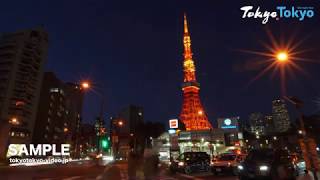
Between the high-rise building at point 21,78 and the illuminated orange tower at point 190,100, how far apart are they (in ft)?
152

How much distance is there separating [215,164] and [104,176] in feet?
57.5

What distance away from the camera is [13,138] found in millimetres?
76375

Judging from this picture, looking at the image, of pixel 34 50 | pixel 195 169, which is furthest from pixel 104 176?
pixel 34 50

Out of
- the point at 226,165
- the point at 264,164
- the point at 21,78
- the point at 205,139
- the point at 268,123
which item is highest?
the point at 21,78

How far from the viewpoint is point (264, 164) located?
48.2ft

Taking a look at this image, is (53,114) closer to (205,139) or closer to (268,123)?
(205,139)

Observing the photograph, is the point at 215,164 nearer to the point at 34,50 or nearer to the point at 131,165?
the point at 131,165

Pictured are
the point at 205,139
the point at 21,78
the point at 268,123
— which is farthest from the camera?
the point at 268,123

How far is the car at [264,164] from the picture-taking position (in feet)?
47.4

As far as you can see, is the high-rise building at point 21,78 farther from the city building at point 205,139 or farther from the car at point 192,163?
the car at point 192,163

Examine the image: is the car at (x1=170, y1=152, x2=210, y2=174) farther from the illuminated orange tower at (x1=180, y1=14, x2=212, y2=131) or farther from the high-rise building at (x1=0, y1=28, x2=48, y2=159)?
the illuminated orange tower at (x1=180, y1=14, x2=212, y2=131)

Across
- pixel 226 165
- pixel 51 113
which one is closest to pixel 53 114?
pixel 51 113

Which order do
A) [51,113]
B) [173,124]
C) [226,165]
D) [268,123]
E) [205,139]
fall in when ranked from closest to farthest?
1. [226,165]
2. [173,124]
3. [205,139]
4. [51,113]
5. [268,123]

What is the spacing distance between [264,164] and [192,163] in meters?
9.94
